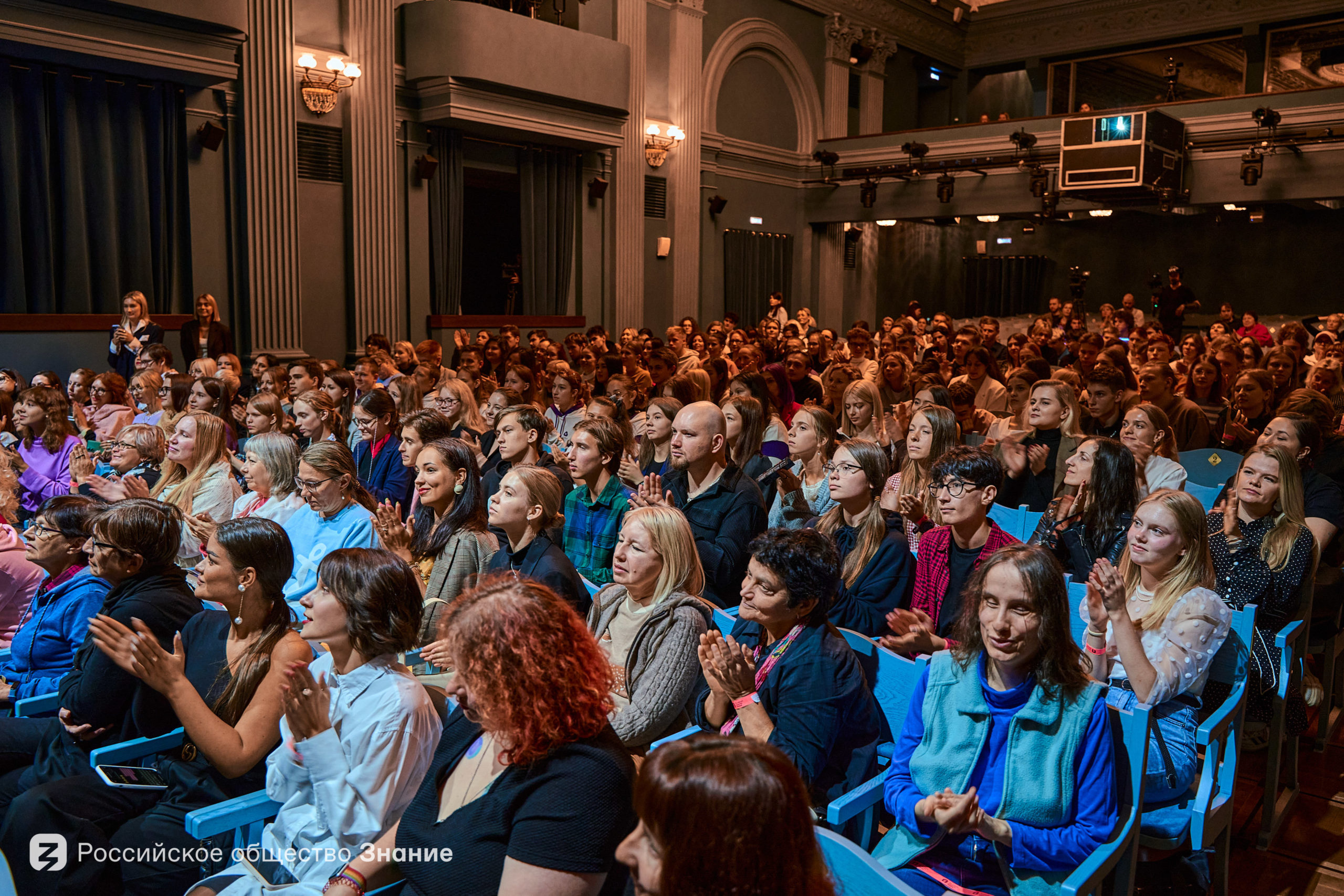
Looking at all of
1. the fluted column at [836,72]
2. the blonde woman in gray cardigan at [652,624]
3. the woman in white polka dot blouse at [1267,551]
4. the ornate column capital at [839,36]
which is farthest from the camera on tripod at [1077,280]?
the blonde woman in gray cardigan at [652,624]

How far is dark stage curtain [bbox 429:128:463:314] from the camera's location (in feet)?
35.9

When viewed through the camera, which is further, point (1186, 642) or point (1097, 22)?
point (1097, 22)

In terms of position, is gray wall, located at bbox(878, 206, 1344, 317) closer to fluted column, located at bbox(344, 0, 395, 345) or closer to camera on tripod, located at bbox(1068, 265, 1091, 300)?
camera on tripod, located at bbox(1068, 265, 1091, 300)

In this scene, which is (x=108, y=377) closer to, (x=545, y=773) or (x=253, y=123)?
(x=253, y=123)

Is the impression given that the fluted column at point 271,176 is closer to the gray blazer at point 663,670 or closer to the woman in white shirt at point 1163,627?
the gray blazer at point 663,670

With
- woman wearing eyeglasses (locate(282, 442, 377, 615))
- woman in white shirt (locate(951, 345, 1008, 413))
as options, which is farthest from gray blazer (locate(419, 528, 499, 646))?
woman in white shirt (locate(951, 345, 1008, 413))

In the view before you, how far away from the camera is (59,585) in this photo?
9.20ft

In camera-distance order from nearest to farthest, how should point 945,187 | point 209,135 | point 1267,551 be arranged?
point 1267,551 < point 209,135 < point 945,187

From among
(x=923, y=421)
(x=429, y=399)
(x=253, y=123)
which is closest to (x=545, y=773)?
(x=923, y=421)

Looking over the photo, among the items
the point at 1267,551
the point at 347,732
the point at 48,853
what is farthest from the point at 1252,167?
the point at 48,853

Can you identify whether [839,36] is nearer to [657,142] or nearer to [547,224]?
[657,142]

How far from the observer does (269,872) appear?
2.07 m

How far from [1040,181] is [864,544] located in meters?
11.7

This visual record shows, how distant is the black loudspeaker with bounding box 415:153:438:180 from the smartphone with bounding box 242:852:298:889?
954 centimetres
